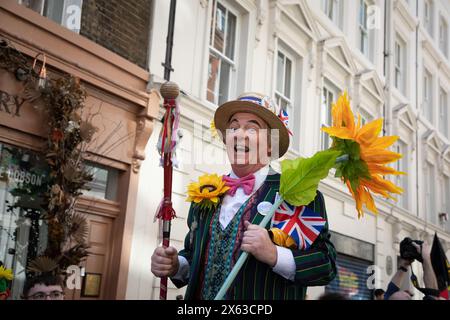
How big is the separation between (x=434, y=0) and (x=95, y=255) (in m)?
12.2

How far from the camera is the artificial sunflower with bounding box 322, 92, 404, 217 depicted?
1.81 m

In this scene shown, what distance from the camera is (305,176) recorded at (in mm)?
1829

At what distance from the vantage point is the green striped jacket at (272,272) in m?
1.88

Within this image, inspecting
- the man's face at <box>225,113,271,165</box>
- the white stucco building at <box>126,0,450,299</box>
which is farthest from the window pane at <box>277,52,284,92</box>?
the man's face at <box>225,113,271,165</box>

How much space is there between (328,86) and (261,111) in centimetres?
910

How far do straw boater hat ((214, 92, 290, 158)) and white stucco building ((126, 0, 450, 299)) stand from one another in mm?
3850

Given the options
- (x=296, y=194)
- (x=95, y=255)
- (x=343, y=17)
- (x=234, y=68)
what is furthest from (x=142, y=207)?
(x=343, y=17)

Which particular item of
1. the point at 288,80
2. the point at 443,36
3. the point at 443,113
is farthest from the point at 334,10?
the point at 443,113

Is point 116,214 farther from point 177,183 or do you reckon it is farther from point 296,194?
point 296,194

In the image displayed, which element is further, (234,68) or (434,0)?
(434,0)

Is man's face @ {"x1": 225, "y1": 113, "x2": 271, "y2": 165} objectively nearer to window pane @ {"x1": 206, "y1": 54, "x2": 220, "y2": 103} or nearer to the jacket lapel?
the jacket lapel

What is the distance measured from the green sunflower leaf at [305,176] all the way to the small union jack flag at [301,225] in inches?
4.0
